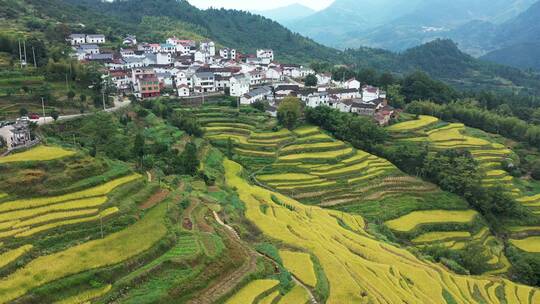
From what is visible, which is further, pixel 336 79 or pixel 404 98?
pixel 336 79

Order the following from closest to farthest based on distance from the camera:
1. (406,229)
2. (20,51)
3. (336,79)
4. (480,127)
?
1. (406,229)
2. (20,51)
3. (480,127)
4. (336,79)

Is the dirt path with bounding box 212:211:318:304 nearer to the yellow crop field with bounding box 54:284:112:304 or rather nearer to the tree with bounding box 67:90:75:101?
the yellow crop field with bounding box 54:284:112:304

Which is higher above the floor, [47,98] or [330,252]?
[47,98]

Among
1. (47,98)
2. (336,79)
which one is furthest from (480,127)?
(47,98)

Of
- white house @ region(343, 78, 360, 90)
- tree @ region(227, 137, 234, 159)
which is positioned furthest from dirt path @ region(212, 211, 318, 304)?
white house @ region(343, 78, 360, 90)

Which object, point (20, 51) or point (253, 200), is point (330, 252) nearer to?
point (253, 200)

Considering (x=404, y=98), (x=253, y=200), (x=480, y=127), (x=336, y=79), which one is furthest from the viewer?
(x=336, y=79)

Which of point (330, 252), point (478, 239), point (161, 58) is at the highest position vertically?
point (161, 58)

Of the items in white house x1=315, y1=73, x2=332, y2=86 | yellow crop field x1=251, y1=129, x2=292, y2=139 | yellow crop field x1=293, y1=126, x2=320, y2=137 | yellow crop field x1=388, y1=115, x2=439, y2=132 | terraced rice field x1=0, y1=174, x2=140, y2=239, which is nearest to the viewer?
terraced rice field x1=0, y1=174, x2=140, y2=239

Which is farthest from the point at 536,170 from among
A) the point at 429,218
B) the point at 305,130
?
the point at 305,130
